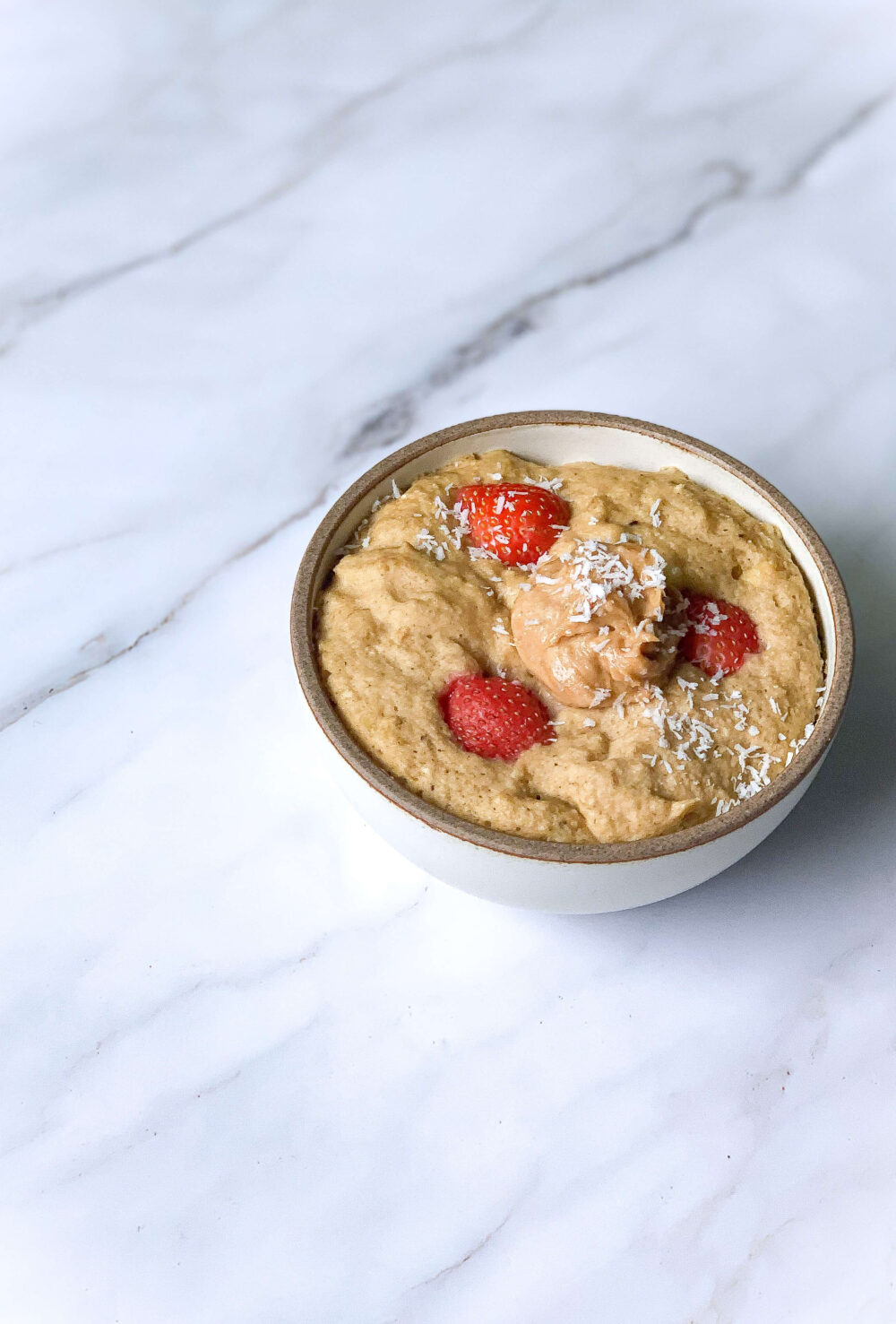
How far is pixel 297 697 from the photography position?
3.19 meters

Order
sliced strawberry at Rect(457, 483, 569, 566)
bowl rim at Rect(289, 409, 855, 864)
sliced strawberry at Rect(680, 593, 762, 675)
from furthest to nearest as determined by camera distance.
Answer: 1. sliced strawberry at Rect(457, 483, 569, 566)
2. sliced strawberry at Rect(680, 593, 762, 675)
3. bowl rim at Rect(289, 409, 855, 864)

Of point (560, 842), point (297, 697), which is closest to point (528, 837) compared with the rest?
point (560, 842)

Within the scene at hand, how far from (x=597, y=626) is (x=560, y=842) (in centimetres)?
37

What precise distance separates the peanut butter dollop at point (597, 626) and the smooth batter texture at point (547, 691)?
0.04 metres

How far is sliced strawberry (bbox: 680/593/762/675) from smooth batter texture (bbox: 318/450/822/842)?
0.07 ft

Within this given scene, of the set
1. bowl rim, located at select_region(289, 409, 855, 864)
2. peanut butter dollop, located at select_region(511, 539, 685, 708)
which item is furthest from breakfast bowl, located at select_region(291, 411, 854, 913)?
peanut butter dollop, located at select_region(511, 539, 685, 708)

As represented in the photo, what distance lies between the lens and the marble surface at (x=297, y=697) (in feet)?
8.51

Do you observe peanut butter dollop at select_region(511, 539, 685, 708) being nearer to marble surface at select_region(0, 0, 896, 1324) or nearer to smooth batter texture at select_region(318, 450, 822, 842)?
smooth batter texture at select_region(318, 450, 822, 842)

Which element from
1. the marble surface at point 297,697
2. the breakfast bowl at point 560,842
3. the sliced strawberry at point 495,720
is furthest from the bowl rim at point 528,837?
the marble surface at point 297,697

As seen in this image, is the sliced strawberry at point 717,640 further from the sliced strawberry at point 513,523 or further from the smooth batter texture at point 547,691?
the sliced strawberry at point 513,523

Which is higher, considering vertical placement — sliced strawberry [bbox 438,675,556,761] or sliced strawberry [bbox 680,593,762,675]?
sliced strawberry [bbox 438,675,556,761]

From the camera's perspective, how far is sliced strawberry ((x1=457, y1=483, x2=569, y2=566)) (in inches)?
110

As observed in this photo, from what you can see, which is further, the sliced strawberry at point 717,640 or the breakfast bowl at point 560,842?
the sliced strawberry at point 717,640

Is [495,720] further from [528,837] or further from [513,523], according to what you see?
[513,523]
